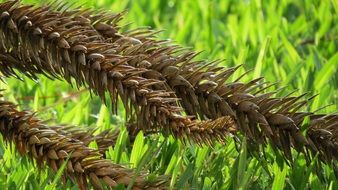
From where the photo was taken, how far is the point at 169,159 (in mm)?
2271

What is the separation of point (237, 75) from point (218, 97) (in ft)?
3.74

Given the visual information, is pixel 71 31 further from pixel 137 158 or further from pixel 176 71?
pixel 137 158

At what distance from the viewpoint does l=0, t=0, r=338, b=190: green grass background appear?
2.04m

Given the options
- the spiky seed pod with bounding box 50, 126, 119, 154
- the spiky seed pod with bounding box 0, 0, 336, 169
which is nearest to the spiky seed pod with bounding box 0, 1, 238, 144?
the spiky seed pod with bounding box 0, 0, 336, 169

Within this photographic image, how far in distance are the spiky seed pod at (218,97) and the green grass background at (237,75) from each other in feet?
0.29

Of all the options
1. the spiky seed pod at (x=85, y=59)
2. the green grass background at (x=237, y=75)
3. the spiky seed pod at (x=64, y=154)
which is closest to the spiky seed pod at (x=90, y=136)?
the green grass background at (x=237, y=75)

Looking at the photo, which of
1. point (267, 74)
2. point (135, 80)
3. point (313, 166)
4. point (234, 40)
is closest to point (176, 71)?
point (135, 80)

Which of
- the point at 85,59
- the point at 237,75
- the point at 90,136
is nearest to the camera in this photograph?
the point at 85,59

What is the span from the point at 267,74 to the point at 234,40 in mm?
457

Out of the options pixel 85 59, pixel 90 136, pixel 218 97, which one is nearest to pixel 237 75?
pixel 90 136

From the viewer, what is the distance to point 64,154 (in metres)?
1.70

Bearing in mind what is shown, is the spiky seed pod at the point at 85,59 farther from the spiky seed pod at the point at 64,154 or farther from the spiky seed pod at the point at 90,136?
the spiky seed pod at the point at 90,136

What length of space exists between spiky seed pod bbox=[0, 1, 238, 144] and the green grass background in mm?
129

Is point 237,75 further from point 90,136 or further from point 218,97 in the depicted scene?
point 218,97
